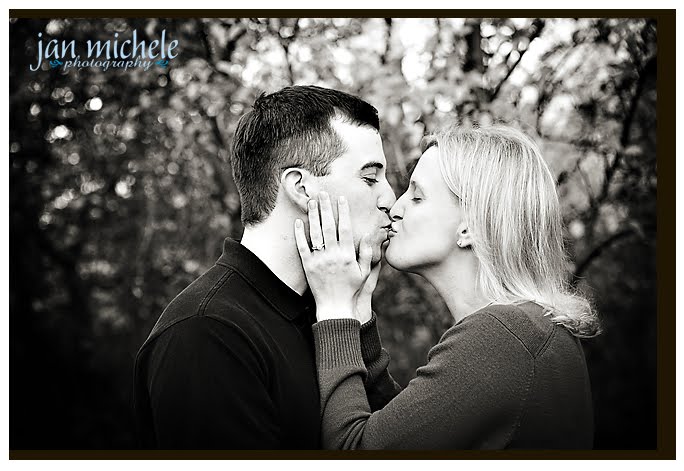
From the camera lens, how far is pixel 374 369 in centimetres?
297

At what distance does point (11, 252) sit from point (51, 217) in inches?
21.2

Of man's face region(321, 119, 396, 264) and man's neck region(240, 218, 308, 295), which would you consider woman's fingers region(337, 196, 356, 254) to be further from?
man's neck region(240, 218, 308, 295)

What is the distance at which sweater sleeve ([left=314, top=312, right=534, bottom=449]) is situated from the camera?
2.37 metres

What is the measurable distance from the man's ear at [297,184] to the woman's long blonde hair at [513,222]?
51cm

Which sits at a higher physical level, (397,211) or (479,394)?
(397,211)

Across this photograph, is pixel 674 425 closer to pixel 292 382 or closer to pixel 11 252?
pixel 292 382

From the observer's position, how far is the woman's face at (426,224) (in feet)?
9.20

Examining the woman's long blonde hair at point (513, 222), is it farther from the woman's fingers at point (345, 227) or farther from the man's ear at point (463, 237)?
the woman's fingers at point (345, 227)

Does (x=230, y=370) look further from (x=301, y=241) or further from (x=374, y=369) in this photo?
(x=374, y=369)

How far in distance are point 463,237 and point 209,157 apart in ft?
9.13

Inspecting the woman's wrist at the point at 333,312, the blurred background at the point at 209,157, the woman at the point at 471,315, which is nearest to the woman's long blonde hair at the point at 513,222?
the woman at the point at 471,315

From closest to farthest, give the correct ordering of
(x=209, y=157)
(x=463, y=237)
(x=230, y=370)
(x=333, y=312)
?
(x=230, y=370)
(x=333, y=312)
(x=463, y=237)
(x=209, y=157)

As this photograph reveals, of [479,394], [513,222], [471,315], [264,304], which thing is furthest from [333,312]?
[513,222]

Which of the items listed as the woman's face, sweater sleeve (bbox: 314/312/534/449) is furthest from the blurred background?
sweater sleeve (bbox: 314/312/534/449)
